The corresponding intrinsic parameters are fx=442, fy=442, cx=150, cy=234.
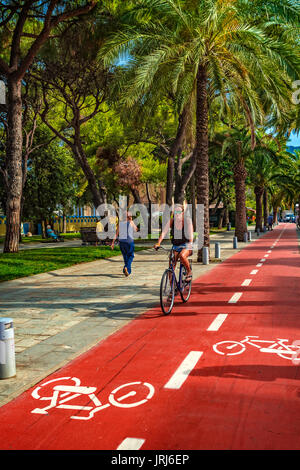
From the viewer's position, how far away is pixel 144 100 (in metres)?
17.9

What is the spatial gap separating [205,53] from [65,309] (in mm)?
10916

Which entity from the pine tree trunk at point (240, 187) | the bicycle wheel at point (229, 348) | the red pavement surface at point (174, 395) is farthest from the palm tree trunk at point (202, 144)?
the pine tree trunk at point (240, 187)

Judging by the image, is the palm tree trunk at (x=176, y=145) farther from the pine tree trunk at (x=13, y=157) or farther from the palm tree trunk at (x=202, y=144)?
the pine tree trunk at (x=13, y=157)

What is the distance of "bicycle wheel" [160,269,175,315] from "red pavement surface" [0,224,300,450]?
0.47 meters

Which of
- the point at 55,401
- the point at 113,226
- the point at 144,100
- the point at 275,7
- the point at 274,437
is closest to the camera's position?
the point at 274,437

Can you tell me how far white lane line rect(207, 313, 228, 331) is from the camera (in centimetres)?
669

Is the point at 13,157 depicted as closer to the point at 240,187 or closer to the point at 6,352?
the point at 6,352

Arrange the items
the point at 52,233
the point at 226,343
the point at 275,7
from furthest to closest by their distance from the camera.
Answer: the point at 52,233 < the point at 275,7 < the point at 226,343

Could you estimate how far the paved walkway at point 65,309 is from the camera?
17.7 ft

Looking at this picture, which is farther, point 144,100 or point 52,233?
point 52,233

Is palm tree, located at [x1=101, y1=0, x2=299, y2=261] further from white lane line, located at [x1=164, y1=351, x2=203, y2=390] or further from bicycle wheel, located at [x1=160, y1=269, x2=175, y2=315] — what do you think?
white lane line, located at [x1=164, y1=351, x2=203, y2=390]
